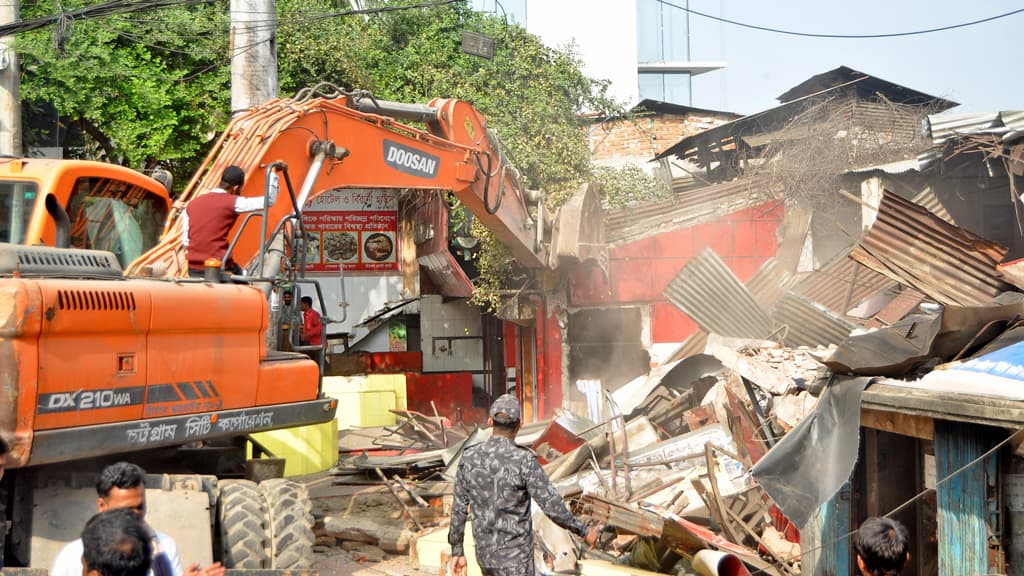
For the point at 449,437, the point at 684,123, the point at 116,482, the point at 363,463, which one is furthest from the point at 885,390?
the point at 684,123

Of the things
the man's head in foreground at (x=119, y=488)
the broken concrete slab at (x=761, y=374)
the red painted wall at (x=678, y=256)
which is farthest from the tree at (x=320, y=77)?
the man's head in foreground at (x=119, y=488)

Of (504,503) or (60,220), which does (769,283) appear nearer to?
(504,503)

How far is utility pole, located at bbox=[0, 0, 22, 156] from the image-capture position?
13.3 metres

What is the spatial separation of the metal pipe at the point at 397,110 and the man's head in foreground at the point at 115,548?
7.91m

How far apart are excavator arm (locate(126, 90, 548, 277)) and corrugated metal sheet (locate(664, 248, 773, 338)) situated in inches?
104

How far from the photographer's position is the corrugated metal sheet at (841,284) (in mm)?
14141

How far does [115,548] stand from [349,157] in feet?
24.6

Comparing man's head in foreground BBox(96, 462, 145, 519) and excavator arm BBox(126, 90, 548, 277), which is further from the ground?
excavator arm BBox(126, 90, 548, 277)

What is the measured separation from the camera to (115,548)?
10.7 feet

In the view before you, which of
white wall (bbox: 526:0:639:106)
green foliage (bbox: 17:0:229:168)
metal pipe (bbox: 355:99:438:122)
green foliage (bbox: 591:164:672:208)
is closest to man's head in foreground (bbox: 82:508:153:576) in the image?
metal pipe (bbox: 355:99:438:122)

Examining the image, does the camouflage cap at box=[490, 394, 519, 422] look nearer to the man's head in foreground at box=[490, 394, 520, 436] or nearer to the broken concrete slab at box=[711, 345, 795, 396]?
the man's head in foreground at box=[490, 394, 520, 436]

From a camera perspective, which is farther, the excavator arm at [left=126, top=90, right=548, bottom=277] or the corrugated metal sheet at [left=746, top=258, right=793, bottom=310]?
the corrugated metal sheet at [left=746, top=258, right=793, bottom=310]

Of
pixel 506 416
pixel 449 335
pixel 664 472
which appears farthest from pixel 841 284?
pixel 449 335

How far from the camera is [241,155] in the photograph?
29.0 feet
